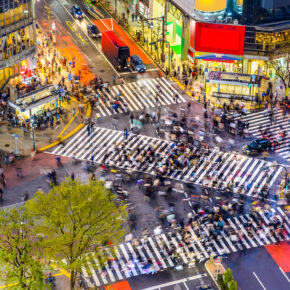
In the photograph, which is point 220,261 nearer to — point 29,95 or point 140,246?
point 140,246

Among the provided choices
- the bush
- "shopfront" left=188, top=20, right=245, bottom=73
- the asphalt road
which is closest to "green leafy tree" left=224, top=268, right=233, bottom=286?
the bush

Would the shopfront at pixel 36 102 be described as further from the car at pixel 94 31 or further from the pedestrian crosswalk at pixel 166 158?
the car at pixel 94 31

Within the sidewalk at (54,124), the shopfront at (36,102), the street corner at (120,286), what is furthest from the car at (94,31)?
the street corner at (120,286)

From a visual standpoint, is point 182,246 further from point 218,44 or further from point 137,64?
point 137,64

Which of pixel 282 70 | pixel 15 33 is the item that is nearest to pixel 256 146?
pixel 282 70

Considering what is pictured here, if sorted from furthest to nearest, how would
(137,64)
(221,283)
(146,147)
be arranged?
(137,64) → (146,147) → (221,283)

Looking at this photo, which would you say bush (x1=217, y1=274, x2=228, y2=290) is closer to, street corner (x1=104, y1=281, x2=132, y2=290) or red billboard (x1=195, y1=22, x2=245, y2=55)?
street corner (x1=104, y1=281, x2=132, y2=290)
